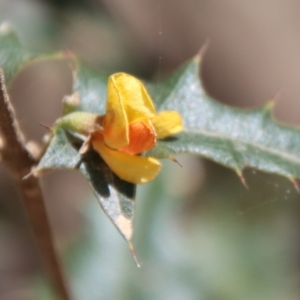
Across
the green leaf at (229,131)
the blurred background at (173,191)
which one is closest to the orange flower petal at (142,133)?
the green leaf at (229,131)

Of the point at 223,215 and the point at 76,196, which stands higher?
the point at 223,215

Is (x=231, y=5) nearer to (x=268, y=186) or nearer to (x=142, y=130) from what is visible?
(x=268, y=186)

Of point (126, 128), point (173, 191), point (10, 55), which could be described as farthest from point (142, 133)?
point (173, 191)

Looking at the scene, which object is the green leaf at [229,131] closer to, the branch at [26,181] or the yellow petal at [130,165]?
the yellow petal at [130,165]

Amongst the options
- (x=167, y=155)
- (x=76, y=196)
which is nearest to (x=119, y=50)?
(x=76, y=196)

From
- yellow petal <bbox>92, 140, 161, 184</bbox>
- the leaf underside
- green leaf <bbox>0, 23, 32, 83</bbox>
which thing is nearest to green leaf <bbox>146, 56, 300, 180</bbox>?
the leaf underside

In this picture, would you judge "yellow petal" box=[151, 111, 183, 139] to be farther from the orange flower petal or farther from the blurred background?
the blurred background
